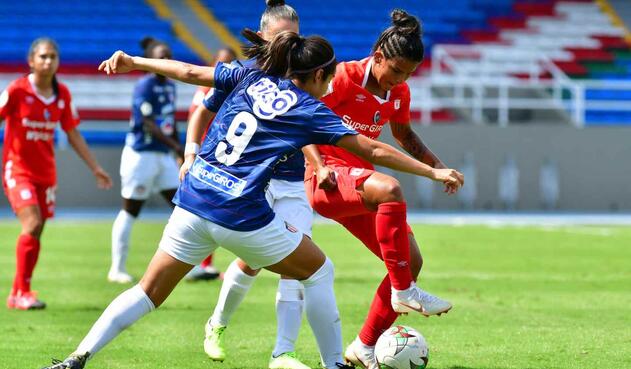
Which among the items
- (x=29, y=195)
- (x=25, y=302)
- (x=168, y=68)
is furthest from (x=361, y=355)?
(x=29, y=195)

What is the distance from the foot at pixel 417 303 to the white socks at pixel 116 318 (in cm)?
139

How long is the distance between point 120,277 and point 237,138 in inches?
259

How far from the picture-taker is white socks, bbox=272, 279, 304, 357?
7020mm

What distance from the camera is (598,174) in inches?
1060

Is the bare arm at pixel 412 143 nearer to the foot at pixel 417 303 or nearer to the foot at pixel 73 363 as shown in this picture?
the foot at pixel 417 303

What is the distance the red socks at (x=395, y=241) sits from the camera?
21.2 ft

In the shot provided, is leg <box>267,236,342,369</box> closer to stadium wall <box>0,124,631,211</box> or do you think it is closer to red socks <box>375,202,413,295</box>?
red socks <box>375,202,413,295</box>

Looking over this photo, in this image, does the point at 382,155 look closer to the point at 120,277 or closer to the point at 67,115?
the point at 67,115

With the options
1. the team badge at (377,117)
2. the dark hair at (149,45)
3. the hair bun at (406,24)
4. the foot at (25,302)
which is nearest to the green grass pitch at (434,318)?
the foot at (25,302)

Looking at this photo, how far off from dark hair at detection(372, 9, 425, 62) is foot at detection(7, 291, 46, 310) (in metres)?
4.68

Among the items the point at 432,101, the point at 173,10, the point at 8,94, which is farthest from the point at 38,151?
the point at 173,10

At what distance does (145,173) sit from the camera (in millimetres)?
12734

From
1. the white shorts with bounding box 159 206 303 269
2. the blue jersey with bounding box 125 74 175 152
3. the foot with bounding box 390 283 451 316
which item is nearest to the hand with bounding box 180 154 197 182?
the white shorts with bounding box 159 206 303 269

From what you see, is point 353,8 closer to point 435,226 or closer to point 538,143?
point 538,143
